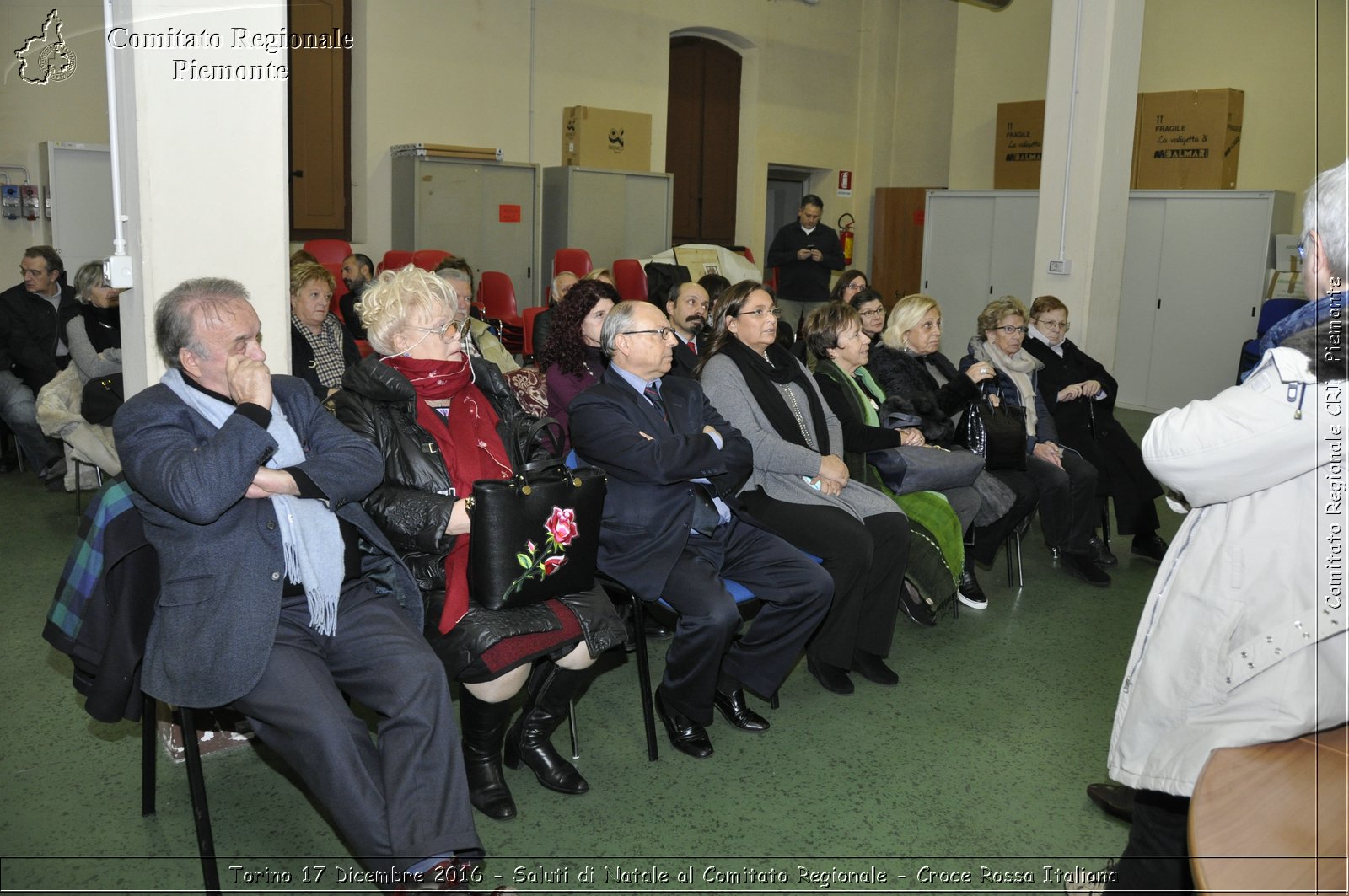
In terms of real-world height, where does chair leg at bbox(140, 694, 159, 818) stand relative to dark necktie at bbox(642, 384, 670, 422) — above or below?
below

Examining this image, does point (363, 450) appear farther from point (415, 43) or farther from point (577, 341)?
point (415, 43)

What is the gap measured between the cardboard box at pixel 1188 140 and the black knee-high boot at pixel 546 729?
8.27 metres

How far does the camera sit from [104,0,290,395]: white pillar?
2.53 m

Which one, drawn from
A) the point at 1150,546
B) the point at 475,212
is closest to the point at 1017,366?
the point at 1150,546

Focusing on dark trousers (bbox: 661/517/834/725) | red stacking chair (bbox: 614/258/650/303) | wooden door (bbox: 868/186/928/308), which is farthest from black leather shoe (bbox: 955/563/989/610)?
wooden door (bbox: 868/186/928/308)

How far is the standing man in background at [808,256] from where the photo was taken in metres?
9.34

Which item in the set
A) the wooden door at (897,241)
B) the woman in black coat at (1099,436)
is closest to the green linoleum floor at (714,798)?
the woman in black coat at (1099,436)

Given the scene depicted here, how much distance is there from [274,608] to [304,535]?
0.58 feet

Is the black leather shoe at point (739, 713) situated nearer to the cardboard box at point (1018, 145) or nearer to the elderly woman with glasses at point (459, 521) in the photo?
the elderly woman with glasses at point (459, 521)

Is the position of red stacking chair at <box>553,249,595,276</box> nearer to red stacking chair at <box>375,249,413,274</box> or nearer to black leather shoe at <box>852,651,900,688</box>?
red stacking chair at <box>375,249,413,274</box>

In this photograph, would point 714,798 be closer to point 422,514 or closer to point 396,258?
point 422,514

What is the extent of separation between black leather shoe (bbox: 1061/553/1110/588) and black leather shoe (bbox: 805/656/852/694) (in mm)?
1675

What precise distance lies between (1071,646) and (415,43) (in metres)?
7.43

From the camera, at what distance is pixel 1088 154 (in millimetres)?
6316
